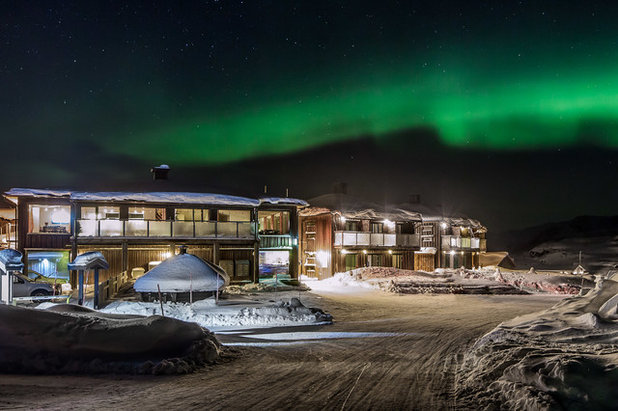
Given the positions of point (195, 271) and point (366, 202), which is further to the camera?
point (366, 202)

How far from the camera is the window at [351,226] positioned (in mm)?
40906

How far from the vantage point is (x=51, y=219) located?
105 ft

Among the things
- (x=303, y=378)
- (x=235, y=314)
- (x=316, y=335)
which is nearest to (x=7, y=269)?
(x=235, y=314)

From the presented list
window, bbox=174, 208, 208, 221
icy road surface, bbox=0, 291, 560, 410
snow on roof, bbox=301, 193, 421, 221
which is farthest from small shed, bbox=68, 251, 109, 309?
snow on roof, bbox=301, 193, 421, 221

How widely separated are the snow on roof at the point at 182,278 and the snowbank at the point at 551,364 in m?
12.9

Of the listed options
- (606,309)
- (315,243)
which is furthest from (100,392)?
(315,243)

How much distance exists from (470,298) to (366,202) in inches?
754

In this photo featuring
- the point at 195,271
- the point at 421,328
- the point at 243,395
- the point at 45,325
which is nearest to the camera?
the point at 243,395

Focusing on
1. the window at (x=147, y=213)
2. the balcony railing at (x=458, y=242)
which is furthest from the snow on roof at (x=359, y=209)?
the window at (x=147, y=213)

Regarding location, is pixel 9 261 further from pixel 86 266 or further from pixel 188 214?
pixel 188 214

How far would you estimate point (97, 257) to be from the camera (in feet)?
63.9

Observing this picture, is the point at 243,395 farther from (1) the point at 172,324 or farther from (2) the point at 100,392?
(1) the point at 172,324

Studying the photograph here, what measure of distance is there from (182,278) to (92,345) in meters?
11.4

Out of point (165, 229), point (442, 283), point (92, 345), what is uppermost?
point (165, 229)
